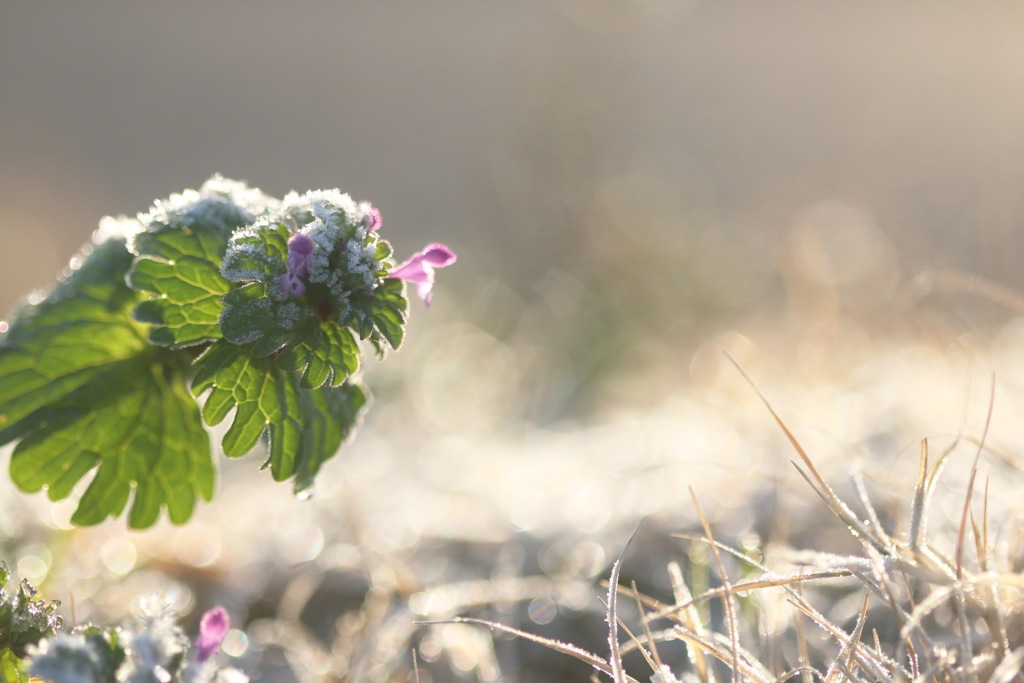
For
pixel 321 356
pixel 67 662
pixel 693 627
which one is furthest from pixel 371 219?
pixel 693 627

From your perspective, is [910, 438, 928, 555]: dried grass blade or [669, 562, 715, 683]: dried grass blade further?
[669, 562, 715, 683]: dried grass blade

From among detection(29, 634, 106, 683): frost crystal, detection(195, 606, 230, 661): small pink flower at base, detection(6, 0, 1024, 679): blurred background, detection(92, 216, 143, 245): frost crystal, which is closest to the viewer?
detection(29, 634, 106, 683): frost crystal

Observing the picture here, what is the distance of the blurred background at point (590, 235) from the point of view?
3.21m

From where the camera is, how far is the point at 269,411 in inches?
65.4

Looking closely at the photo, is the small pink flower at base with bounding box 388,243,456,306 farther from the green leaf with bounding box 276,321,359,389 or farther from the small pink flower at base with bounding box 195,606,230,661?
the small pink flower at base with bounding box 195,606,230,661

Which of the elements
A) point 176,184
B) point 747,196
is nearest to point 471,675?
point 747,196

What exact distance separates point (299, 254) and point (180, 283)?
0.30m

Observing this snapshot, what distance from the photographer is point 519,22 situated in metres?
31.4

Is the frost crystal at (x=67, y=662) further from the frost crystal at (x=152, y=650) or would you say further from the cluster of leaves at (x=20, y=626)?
the cluster of leaves at (x=20, y=626)

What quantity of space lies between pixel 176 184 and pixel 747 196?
34.1 feet

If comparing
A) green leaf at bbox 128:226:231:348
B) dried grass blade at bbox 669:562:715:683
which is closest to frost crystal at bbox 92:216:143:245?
green leaf at bbox 128:226:231:348

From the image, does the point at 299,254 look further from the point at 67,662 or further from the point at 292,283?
the point at 67,662

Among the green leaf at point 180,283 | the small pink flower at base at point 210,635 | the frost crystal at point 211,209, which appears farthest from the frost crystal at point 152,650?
the frost crystal at point 211,209

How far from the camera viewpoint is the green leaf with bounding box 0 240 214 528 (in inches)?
69.2
